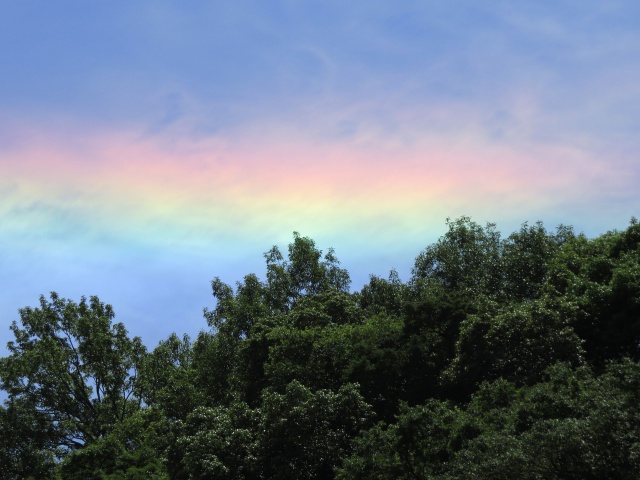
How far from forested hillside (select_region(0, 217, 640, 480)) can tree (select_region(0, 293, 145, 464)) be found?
10 centimetres

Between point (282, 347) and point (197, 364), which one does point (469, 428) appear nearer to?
point (282, 347)

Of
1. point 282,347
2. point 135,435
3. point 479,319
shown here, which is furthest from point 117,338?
point 479,319

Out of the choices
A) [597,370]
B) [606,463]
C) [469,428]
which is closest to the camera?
[606,463]

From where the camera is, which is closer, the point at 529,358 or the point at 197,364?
the point at 529,358

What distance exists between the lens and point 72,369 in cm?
4100

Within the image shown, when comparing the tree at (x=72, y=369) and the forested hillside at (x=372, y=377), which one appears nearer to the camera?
the forested hillside at (x=372, y=377)

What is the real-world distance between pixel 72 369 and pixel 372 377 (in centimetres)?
2207

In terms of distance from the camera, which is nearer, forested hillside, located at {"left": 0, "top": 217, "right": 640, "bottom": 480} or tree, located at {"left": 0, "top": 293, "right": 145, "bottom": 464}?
forested hillside, located at {"left": 0, "top": 217, "right": 640, "bottom": 480}

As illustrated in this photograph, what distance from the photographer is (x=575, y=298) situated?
26266 millimetres

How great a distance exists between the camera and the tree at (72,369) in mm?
39188

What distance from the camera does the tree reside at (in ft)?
129

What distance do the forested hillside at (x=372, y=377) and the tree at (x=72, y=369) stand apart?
0.10 meters

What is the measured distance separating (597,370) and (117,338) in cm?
2947

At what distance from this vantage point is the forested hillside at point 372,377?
61.7ft
